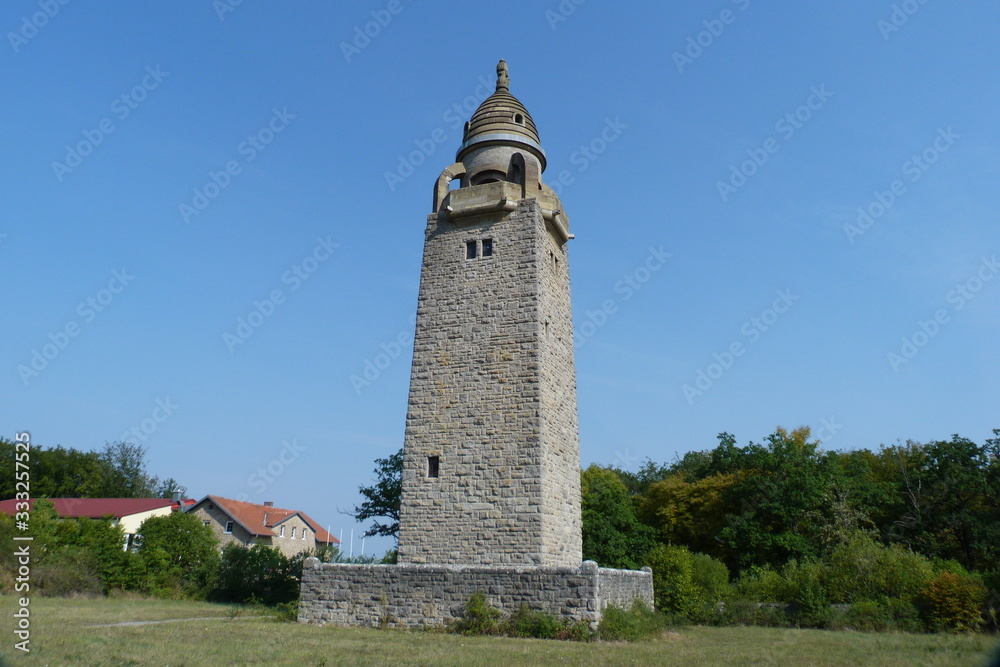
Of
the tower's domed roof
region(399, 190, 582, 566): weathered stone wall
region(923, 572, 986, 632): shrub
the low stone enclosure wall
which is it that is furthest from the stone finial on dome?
region(923, 572, 986, 632): shrub

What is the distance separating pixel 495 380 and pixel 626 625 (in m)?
5.97

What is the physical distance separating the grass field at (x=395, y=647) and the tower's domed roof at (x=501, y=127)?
42.3ft

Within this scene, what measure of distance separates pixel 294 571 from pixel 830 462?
2305 cm

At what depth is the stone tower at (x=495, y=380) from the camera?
14797mm

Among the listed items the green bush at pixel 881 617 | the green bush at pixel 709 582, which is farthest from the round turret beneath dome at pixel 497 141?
the green bush at pixel 881 617

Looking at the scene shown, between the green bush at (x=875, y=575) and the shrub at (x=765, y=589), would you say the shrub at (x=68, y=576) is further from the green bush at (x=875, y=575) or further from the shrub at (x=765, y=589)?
the green bush at (x=875, y=575)

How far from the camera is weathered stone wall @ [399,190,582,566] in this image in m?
14.8

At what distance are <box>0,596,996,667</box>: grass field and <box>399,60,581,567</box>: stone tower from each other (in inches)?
106

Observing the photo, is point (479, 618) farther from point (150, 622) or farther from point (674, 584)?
point (674, 584)

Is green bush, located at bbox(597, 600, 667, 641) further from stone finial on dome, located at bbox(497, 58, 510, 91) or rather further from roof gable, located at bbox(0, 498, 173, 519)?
roof gable, located at bbox(0, 498, 173, 519)

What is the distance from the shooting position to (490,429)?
1544 centimetres

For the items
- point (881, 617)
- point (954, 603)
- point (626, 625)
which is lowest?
point (626, 625)

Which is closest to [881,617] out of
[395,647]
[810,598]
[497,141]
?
[810,598]

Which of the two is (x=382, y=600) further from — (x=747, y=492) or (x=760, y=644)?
(x=747, y=492)
